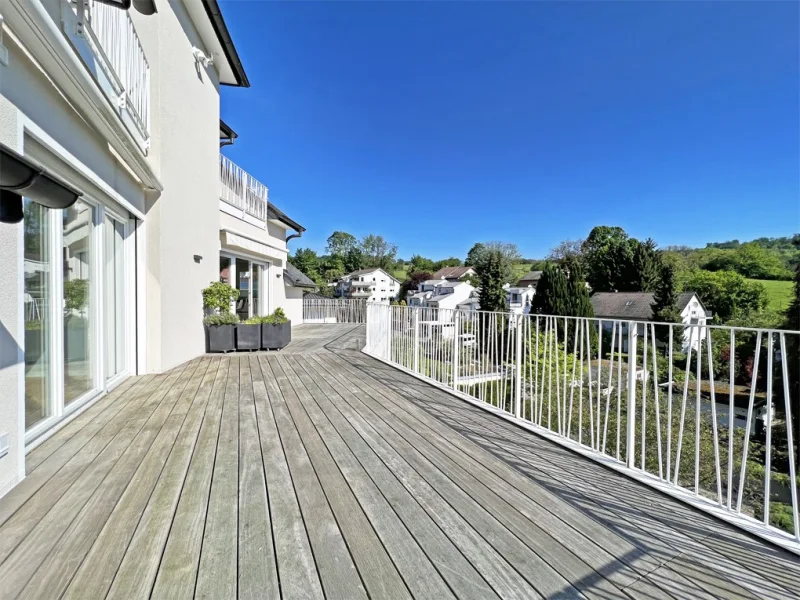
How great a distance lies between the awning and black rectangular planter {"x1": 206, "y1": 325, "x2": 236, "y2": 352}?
6.95 ft

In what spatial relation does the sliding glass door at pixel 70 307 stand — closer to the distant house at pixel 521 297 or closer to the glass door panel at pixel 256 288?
the glass door panel at pixel 256 288

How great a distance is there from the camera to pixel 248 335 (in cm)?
655

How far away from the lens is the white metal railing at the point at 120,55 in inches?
106

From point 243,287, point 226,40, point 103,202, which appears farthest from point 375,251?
point 103,202

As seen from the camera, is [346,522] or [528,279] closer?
[346,522]

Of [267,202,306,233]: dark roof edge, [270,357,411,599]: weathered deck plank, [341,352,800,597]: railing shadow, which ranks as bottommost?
[341,352,800,597]: railing shadow

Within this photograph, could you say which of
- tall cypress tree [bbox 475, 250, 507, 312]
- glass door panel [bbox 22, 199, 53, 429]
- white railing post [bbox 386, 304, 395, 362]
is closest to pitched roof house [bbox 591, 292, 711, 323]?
tall cypress tree [bbox 475, 250, 507, 312]

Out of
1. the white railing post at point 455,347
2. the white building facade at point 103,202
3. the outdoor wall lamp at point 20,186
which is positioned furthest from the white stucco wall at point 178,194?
the white railing post at point 455,347

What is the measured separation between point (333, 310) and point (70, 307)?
1342 centimetres

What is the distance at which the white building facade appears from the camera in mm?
1917

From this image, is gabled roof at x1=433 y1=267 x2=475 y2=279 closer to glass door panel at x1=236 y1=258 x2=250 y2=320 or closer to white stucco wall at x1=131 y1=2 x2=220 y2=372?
glass door panel at x1=236 y1=258 x2=250 y2=320

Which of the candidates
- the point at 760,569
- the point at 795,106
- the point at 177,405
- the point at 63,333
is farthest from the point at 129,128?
the point at 795,106

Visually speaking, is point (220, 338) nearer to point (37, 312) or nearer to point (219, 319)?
point (219, 319)

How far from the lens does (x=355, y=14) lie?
28.9ft
